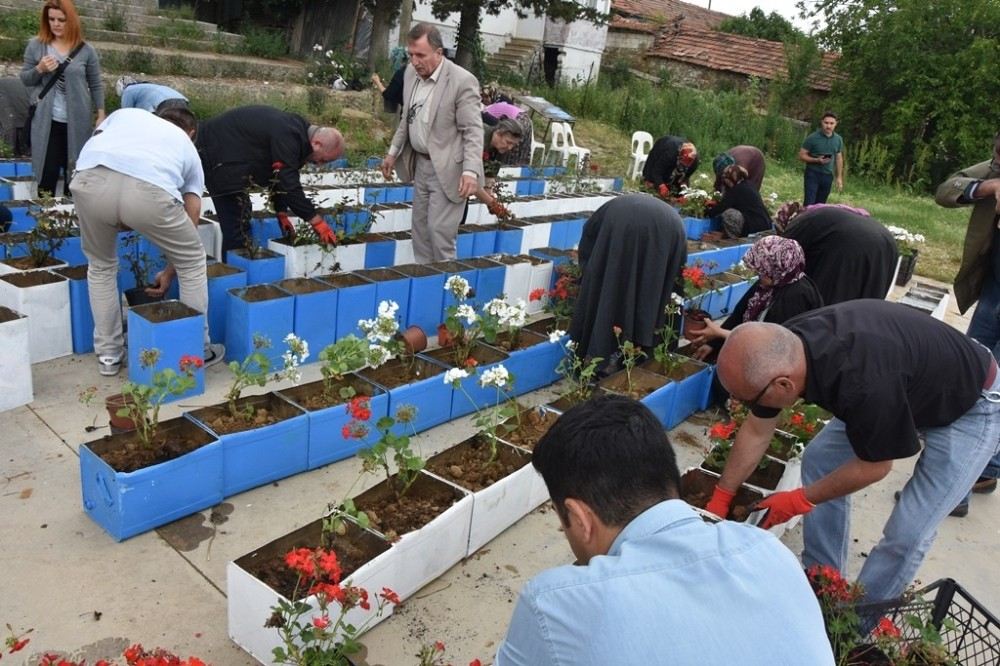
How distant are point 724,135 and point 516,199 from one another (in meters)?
9.57

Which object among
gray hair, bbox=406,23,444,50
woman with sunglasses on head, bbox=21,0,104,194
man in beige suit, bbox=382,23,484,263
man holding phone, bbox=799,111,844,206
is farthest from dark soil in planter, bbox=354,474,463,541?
man holding phone, bbox=799,111,844,206

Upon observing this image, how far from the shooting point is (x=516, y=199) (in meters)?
7.48

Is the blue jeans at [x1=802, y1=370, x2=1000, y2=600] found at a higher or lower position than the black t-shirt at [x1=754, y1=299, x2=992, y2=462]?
lower

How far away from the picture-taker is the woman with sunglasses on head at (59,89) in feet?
16.5

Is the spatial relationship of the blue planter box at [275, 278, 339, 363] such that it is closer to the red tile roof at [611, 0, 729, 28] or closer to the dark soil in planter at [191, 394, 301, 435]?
the dark soil in planter at [191, 394, 301, 435]

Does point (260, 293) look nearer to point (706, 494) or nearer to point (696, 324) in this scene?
point (696, 324)

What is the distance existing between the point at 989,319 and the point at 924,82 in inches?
579

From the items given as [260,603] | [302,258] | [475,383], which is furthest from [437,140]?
[260,603]

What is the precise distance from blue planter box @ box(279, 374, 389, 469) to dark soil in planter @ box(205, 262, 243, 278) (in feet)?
4.28

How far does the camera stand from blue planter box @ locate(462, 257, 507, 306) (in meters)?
4.94

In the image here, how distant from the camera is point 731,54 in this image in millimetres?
20109

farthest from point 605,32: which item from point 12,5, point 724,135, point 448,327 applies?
point 448,327

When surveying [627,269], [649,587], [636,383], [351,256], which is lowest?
[636,383]

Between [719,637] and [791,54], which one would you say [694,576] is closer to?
[719,637]
